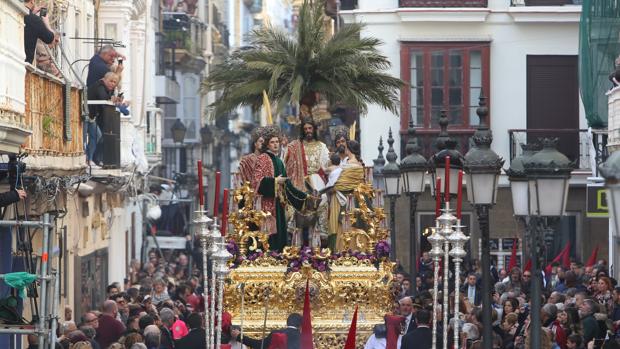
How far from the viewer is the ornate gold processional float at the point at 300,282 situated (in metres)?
18.4

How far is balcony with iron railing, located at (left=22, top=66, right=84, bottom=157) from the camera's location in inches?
763

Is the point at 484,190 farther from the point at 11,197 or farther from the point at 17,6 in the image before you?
the point at 17,6

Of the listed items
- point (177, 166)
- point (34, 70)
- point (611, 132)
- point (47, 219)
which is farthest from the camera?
point (177, 166)

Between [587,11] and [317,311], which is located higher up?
[587,11]

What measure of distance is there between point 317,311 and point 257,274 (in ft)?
2.30

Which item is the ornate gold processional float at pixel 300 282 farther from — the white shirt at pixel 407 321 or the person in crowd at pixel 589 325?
the person in crowd at pixel 589 325

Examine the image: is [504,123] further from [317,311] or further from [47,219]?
[47,219]

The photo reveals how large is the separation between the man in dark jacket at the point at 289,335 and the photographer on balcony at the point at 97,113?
8.08 meters

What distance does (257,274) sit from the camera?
61.0ft

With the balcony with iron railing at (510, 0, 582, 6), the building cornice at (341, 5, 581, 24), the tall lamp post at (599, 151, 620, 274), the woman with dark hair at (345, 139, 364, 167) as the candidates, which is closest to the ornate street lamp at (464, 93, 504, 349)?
the woman with dark hair at (345, 139, 364, 167)

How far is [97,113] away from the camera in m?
26.1

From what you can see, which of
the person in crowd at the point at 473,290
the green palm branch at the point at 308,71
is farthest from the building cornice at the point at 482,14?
the green palm branch at the point at 308,71

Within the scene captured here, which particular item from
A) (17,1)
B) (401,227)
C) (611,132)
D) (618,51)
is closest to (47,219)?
(17,1)

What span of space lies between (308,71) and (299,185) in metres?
1.88
